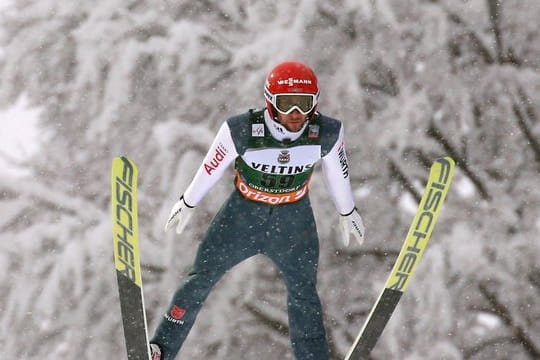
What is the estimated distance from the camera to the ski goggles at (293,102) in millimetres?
3545

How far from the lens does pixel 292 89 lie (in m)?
3.52

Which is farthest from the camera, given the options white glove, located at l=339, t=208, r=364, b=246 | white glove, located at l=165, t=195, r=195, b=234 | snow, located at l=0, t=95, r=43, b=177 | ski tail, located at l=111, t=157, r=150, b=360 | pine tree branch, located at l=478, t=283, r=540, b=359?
snow, located at l=0, t=95, r=43, b=177

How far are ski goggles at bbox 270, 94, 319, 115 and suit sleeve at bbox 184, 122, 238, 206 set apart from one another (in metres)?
0.33

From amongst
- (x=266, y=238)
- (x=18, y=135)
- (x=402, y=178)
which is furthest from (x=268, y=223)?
(x=18, y=135)

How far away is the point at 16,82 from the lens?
735 centimetres

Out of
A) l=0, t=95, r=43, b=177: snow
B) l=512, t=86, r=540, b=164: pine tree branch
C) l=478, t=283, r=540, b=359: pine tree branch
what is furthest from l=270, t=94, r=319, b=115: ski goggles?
l=0, t=95, r=43, b=177: snow

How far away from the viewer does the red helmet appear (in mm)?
3523

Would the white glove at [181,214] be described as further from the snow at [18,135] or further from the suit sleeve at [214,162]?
the snow at [18,135]

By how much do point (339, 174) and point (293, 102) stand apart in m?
0.56

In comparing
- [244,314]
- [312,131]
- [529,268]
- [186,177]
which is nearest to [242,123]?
[312,131]

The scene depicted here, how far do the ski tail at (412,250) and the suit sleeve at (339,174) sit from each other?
15.9 inches

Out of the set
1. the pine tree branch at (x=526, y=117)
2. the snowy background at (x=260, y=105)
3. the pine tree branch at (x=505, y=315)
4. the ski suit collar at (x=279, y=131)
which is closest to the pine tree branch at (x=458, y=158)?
the snowy background at (x=260, y=105)

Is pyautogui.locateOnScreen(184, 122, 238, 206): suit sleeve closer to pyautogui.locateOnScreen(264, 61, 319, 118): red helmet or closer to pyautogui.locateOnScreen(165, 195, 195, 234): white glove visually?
pyautogui.locateOnScreen(165, 195, 195, 234): white glove

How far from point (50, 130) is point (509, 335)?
486 cm
